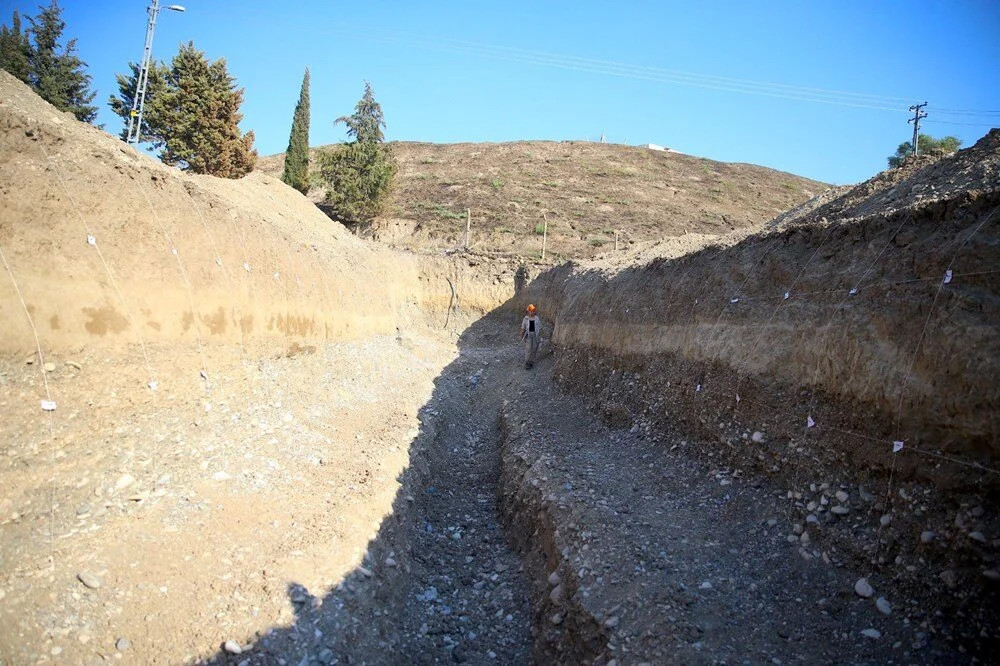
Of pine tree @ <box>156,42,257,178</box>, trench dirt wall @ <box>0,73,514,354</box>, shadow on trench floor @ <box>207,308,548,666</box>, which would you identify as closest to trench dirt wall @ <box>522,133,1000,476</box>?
shadow on trench floor @ <box>207,308,548,666</box>

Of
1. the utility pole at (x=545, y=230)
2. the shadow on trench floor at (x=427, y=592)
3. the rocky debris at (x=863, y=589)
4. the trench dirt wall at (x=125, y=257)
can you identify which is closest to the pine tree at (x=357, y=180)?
the utility pole at (x=545, y=230)

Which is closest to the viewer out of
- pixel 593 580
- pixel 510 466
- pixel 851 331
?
pixel 851 331

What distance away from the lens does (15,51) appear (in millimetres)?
20312

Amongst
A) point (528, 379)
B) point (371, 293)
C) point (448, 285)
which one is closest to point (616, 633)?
point (528, 379)

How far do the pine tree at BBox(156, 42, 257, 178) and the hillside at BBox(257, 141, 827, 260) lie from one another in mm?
16572

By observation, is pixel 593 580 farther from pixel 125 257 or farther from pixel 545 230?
pixel 545 230

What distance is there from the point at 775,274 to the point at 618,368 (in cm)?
408

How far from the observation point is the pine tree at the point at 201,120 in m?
17.0

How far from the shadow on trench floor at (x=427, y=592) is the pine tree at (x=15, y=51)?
2300 cm

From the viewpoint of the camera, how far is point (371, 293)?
16.7m

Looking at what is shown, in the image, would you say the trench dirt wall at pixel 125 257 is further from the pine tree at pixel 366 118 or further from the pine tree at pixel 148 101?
the pine tree at pixel 366 118

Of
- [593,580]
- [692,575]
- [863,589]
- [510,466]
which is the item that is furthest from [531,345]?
[863,589]

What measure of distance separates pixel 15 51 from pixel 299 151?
14021mm

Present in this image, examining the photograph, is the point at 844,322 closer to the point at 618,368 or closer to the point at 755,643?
the point at 755,643
